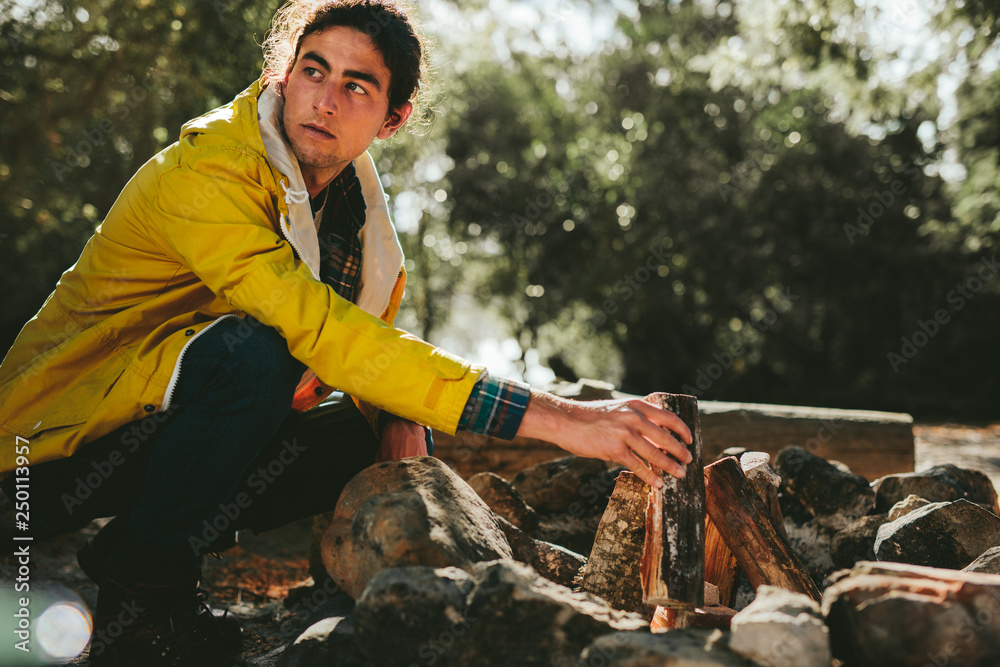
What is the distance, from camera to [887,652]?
143 cm

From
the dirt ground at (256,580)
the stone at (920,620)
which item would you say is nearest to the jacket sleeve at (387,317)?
the dirt ground at (256,580)

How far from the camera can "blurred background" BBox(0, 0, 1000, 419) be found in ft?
22.1

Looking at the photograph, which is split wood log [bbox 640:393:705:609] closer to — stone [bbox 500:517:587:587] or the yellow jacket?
stone [bbox 500:517:587:587]

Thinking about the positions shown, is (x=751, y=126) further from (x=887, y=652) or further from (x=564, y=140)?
(x=887, y=652)

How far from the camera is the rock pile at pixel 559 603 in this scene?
1405 millimetres

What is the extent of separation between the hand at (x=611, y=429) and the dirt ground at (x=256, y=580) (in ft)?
3.39

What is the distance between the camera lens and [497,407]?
175cm

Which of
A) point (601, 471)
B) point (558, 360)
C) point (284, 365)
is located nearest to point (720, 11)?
point (558, 360)

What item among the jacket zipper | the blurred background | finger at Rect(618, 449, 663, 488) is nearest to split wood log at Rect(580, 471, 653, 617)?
finger at Rect(618, 449, 663, 488)

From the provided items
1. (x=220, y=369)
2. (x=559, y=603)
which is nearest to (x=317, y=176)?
(x=220, y=369)

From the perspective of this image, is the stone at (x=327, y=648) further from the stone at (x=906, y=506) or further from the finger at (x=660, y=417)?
the stone at (x=906, y=506)

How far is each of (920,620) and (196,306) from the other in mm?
2081

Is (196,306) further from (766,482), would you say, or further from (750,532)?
(766,482)

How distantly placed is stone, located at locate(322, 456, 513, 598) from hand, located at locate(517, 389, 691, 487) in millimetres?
345
